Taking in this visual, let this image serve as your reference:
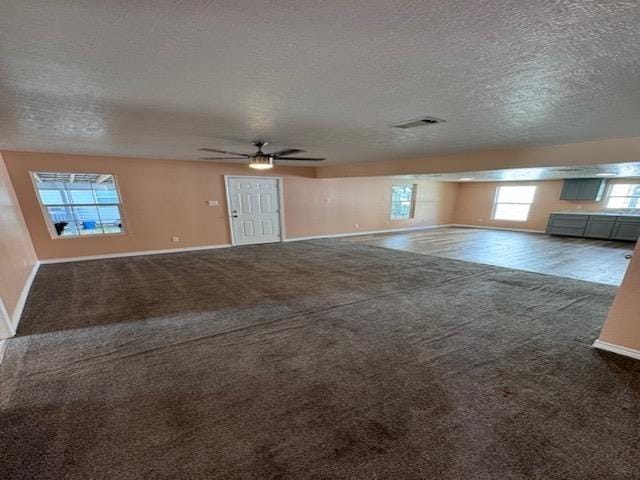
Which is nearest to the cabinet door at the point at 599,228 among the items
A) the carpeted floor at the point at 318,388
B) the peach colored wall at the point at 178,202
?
the carpeted floor at the point at 318,388

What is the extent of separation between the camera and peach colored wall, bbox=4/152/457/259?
15.6ft

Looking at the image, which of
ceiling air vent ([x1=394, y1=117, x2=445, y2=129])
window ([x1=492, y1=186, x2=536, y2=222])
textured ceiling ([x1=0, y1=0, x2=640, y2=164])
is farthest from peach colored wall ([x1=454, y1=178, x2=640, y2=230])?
ceiling air vent ([x1=394, y1=117, x2=445, y2=129])

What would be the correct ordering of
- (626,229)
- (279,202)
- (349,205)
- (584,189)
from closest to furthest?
(626,229) → (279,202) → (584,189) → (349,205)

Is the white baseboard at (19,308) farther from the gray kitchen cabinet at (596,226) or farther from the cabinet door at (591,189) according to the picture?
the cabinet door at (591,189)

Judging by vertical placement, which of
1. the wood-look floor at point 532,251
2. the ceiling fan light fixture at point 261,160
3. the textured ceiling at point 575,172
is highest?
the ceiling fan light fixture at point 261,160

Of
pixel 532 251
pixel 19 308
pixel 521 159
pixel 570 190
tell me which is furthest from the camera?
pixel 570 190

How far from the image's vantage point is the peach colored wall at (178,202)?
4.76 m

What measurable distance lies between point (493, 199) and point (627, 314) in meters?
9.44

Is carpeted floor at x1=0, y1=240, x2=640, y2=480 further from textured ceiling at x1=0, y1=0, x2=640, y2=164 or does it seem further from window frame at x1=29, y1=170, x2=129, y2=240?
window frame at x1=29, y1=170, x2=129, y2=240

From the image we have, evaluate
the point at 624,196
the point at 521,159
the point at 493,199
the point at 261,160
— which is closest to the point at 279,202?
the point at 261,160

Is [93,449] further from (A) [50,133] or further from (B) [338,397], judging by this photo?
(A) [50,133]

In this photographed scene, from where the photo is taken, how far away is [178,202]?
5.93 m

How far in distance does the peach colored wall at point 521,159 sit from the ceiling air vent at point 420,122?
244 centimetres

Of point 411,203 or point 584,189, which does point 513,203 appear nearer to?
point 584,189
